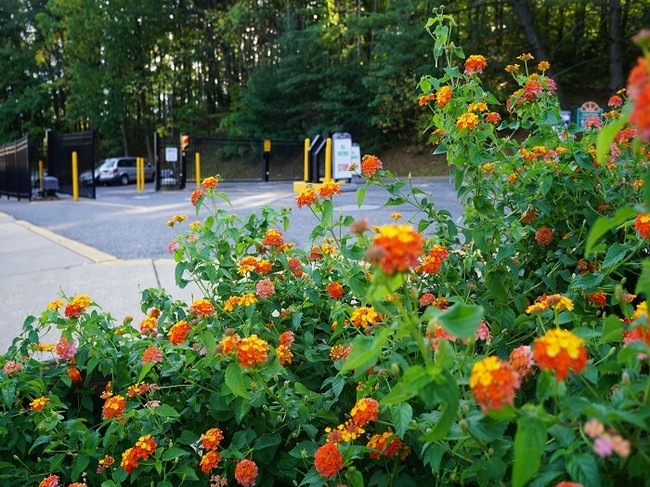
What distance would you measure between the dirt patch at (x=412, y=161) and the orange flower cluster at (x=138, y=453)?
19673 mm

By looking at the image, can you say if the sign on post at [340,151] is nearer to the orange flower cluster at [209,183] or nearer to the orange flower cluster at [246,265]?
the orange flower cluster at [209,183]

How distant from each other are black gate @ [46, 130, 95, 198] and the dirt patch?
33.1 ft

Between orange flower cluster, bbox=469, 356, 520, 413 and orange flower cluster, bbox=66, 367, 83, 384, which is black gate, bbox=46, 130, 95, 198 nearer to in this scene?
orange flower cluster, bbox=66, 367, 83, 384

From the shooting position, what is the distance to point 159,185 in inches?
703

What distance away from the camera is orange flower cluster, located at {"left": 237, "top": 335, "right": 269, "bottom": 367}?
1176 millimetres

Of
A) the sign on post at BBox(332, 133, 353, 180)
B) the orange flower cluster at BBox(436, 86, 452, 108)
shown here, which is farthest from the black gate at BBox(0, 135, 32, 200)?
the orange flower cluster at BBox(436, 86, 452, 108)

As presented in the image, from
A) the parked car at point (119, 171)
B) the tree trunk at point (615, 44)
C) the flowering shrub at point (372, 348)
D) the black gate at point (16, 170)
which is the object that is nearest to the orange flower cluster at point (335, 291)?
the flowering shrub at point (372, 348)

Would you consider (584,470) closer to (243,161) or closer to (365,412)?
(365,412)

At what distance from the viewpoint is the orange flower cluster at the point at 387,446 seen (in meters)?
1.34

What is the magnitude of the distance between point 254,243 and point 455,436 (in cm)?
118

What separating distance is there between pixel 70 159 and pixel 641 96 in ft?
50.9

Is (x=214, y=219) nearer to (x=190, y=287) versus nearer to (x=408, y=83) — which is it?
(x=190, y=287)

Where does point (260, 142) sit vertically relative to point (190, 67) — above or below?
A: below

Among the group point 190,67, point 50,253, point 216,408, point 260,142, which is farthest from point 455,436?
point 190,67
